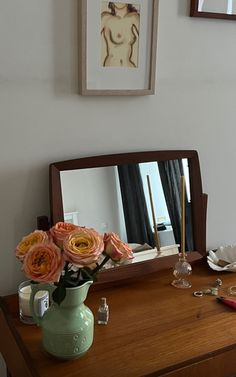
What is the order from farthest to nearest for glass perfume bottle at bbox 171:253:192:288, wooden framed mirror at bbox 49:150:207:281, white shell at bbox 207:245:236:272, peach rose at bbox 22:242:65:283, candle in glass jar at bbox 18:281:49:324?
white shell at bbox 207:245:236:272
glass perfume bottle at bbox 171:253:192:288
wooden framed mirror at bbox 49:150:207:281
candle in glass jar at bbox 18:281:49:324
peach rose at bbox 22:242:65:283

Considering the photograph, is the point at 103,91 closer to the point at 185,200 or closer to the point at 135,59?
the point at 135,59

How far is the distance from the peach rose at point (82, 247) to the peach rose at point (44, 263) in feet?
0.08

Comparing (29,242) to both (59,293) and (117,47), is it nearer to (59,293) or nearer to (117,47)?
(59,293)

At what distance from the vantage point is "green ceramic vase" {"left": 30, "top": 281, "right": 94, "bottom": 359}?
104 cm

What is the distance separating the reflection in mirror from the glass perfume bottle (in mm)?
62

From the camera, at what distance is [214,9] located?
1460 millimetres

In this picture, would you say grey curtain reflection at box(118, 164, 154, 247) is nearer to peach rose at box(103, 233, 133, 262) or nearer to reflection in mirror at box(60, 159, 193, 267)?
reflection in mirror at box(60, 159, 193, 267)

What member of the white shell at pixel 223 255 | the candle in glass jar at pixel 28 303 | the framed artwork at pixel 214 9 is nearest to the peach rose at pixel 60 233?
the candle in glass jar at pixel 28 303

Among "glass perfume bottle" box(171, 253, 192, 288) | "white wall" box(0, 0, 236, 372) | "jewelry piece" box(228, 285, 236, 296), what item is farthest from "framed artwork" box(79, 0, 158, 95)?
"jewelry piece" box(228, 285, 236, 296)

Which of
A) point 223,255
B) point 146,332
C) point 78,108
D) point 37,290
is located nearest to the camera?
point 37,290

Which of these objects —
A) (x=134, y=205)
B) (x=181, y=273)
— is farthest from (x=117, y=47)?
(x=181, y=273)

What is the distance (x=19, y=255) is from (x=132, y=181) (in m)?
0.52

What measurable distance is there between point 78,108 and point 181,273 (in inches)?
23.9

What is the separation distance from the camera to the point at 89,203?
53.3 inches
